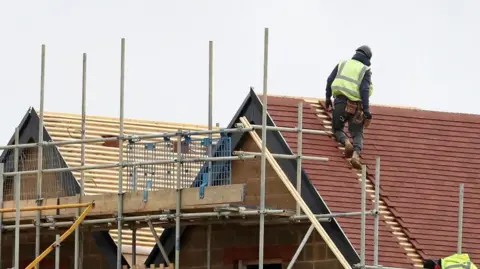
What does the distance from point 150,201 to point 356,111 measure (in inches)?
151

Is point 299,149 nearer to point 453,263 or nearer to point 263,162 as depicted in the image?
point 263,162

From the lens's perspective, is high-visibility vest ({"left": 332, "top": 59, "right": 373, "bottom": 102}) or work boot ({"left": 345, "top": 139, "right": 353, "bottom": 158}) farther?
work boot ({"left": 345, "top": 139, "right": 353, "bottom": 158})

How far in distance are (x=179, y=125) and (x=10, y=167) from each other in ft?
15.8

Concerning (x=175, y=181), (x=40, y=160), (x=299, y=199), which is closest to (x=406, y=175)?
(x=299, y=199)

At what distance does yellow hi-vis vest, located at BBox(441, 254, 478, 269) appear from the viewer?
133 feet

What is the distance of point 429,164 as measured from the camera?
147 ft

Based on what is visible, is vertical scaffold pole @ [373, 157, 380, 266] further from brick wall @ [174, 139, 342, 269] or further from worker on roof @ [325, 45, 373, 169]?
worker on roof @ [325, 45, 373, 169]

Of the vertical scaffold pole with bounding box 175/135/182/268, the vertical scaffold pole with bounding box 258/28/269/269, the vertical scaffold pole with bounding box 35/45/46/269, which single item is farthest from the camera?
the vertical scaffold pole with bounding box 35/45/46/269

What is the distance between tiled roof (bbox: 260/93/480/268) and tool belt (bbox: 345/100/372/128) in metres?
0.87

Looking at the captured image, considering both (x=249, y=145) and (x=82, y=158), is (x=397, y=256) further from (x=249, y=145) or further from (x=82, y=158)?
(x=82, y=158)

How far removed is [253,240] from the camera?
43.6m

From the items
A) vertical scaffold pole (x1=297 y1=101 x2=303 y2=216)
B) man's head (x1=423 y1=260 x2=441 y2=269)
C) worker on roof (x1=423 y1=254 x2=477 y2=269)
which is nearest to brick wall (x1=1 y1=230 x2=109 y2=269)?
vertical scaffold pole (x1=297 y1=101 x2=303 y2=216)

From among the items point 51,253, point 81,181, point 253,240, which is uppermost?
point 81,181

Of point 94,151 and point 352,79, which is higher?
point 352,79
